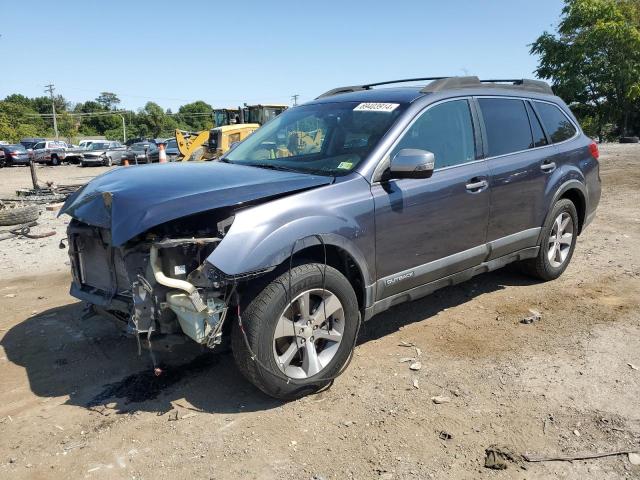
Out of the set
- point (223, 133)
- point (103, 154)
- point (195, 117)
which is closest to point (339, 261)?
point (223, 133)

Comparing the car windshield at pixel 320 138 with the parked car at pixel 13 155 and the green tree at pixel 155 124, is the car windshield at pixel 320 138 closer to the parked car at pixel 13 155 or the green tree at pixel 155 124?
the parked car at pixel 13 155

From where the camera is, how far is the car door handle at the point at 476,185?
168 inches

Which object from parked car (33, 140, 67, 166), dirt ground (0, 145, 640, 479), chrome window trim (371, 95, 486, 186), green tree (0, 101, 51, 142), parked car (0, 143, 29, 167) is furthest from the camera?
green tree (0, 101, 51, 142)

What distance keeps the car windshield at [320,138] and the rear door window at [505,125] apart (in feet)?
3.36

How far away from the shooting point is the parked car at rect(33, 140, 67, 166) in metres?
34.2

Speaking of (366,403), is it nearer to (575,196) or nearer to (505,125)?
(505,125)

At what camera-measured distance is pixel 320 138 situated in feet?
14.1

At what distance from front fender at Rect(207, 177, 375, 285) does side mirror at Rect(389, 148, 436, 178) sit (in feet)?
0.83

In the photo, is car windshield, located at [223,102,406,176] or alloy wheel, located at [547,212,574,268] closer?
car windshield, located at [223,102,406,176]

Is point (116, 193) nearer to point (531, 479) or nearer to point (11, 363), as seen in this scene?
point (11, 363)

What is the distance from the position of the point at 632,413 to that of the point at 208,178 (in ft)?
10.0

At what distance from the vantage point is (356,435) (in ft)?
10.0

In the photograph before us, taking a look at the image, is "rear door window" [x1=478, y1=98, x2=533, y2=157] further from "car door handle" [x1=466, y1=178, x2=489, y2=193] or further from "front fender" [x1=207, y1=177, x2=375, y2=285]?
"front fender" [x1=207, y1=177, x2=375, y2=285]

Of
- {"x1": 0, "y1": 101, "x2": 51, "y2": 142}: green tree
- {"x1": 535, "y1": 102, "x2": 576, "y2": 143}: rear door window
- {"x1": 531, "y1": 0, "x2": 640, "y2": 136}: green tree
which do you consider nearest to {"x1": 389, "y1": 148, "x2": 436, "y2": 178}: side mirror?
{"x1": 535, "y1": 102, "x2": 576, "y2": 143}: rear door window
